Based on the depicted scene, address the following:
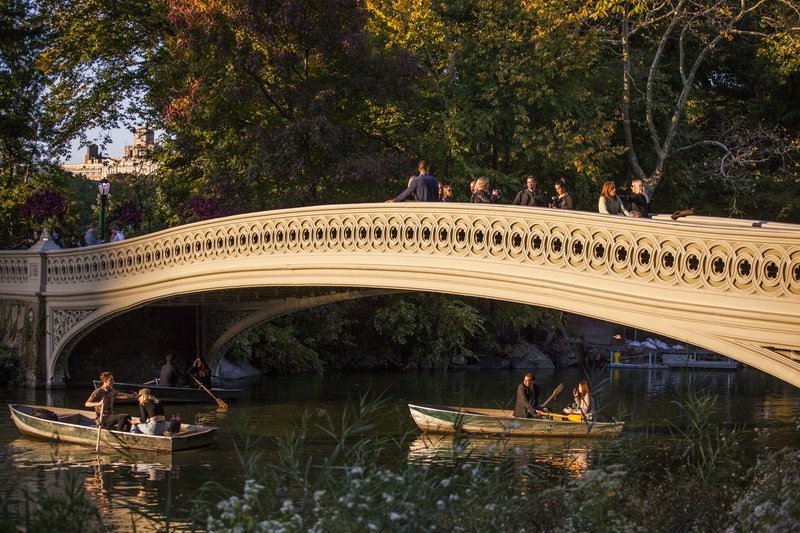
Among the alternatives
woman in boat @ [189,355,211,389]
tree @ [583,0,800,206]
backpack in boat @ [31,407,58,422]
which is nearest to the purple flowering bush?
woman in boat @ [189,355,211,389]

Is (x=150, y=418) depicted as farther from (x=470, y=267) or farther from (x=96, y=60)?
(x=96, y=60)

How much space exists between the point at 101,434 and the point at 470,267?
20.0 ft

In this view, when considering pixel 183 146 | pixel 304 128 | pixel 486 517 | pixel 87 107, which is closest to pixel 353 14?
pixel 304 128

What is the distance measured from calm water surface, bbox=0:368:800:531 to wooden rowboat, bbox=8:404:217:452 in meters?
0.17

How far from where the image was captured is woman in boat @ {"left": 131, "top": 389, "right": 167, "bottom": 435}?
18.9 m

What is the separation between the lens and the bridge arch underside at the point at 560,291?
44.3 ft

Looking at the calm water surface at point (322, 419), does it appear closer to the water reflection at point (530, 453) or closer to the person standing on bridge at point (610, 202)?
the water reflection at point (530, 453)

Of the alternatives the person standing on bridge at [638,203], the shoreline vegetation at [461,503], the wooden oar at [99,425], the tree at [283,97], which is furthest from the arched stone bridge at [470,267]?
the tree at [283,97]

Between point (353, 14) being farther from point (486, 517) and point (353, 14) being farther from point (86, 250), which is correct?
point (486, 517)

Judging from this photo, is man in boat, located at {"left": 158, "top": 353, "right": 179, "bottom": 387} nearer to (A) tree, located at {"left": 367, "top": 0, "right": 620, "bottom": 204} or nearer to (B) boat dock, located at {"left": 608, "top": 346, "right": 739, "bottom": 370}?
(A) tree, located at {"left": 367, "top": 0, "right": 620, "bottom": 204}

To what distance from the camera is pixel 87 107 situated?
110 feet

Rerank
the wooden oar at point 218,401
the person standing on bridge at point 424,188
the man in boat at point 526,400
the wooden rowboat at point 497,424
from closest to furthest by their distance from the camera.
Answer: the person standing on bridge at point 424,188
the wooden rowboat at point 497,424
the man in boat at point 526,400
the wooden oar at point 218,401

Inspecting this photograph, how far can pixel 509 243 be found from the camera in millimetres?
16797

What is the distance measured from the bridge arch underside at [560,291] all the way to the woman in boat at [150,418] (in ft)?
9.60
